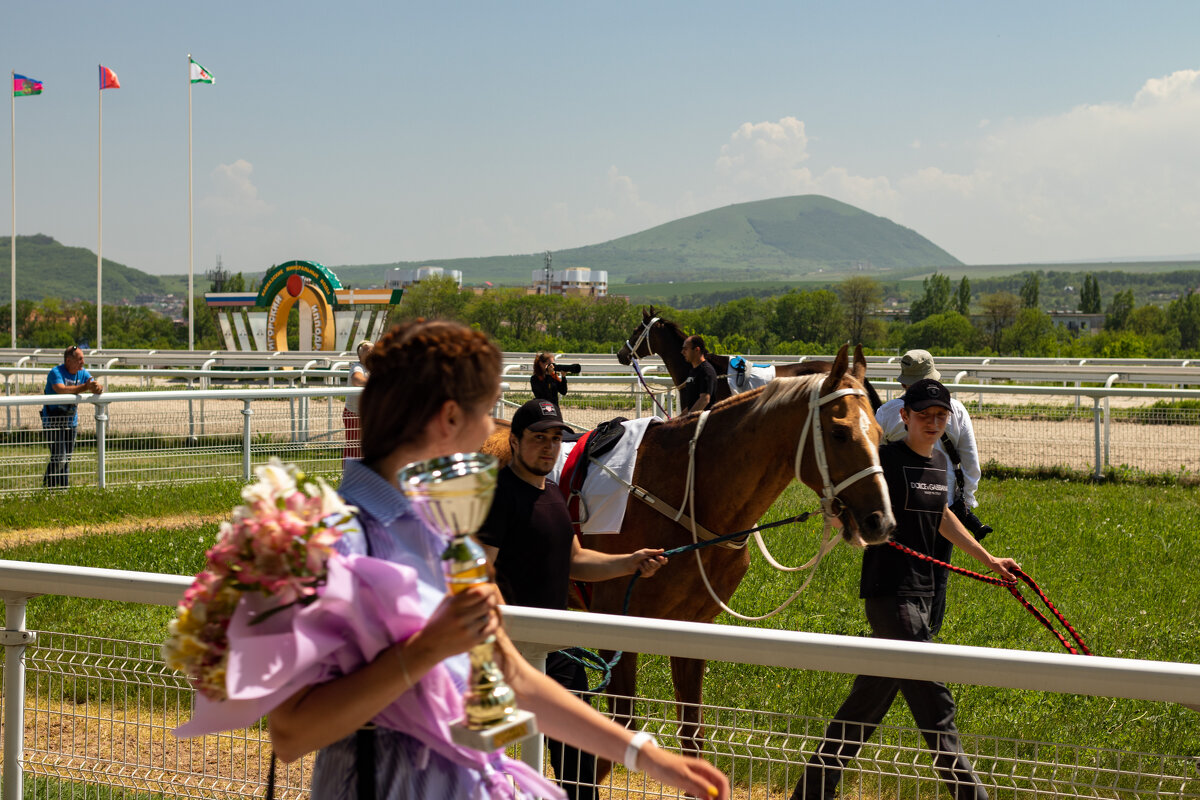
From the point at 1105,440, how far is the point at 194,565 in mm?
11276

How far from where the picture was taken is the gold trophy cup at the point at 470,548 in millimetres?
1714

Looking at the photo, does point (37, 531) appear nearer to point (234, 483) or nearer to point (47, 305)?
point (234, 483)

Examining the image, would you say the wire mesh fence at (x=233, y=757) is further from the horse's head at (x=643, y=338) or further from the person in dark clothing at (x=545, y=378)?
the horse's head at (x=643, y=338)

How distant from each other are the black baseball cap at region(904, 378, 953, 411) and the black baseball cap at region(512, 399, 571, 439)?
1546 mm

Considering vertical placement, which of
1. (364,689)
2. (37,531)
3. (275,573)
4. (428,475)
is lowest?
(37,531)

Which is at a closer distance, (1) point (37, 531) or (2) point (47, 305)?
(1) point (37, 531)

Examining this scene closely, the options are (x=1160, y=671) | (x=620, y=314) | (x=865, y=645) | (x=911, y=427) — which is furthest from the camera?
(x=620, y=314)

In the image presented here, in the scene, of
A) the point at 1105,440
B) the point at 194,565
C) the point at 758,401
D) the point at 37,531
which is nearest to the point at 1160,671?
the point at 758,401

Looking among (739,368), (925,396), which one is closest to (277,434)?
(739,368)

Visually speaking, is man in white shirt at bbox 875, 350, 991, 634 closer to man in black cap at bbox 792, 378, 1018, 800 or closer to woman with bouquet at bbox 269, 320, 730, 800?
man in black cap at bbox 792, 378, 1018, 800

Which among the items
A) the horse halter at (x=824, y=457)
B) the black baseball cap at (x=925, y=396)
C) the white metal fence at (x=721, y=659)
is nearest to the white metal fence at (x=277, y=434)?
the horse halter at (x=824, y=457)

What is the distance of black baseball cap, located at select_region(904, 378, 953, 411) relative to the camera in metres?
4.78

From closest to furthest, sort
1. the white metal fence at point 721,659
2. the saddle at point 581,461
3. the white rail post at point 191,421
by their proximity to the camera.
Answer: the white metal fence at point 721,659 → the saddle at point 581,461 → the white rail post at point 191,421

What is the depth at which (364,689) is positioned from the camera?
69.7 inches
